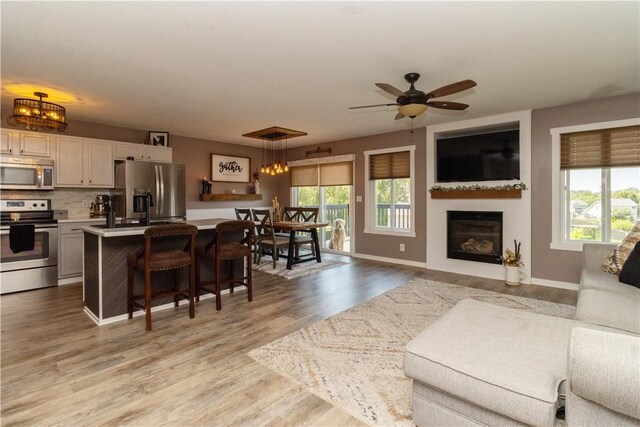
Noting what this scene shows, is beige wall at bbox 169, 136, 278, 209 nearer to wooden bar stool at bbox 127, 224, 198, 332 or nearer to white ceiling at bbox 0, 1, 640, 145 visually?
white ceiling at bbox 0, 1, 640, 145

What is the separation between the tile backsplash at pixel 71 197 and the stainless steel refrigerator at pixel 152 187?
1.03 ft

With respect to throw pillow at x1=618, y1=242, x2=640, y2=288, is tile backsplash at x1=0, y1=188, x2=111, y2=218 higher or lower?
higher

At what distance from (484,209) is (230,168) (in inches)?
199

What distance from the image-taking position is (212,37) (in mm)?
2521

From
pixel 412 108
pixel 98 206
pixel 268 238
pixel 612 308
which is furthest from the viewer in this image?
pixel 268 238

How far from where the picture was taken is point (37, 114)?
134 inches

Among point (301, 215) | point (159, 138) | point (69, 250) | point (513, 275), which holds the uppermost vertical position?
point (159, 138)

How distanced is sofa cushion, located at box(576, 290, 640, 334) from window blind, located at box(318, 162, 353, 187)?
4664mm

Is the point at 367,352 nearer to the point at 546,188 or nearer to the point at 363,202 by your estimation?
the point at 546,188

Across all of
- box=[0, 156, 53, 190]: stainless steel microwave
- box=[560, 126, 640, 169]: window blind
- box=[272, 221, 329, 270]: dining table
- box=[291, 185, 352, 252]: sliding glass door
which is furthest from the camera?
box=[291, 185, 352, 252]: sliding glass door

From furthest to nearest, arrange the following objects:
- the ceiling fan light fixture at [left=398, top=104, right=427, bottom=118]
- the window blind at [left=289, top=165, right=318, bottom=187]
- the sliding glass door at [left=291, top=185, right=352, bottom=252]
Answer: the window blind at [left=289, top=165, right=318, bottom=187] → the sliding glass door at [left=291, top=185, right=352, bottom=252] → the ceiling fan light fixture at [left=398, top=104, right=427, bottom=118]

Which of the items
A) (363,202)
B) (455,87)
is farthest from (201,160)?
(455,87)

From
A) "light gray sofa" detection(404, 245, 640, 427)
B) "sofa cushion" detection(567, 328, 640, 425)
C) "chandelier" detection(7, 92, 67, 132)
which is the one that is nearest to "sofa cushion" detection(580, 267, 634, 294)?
"light gray sofa" detection(404, 245, 640, 427)

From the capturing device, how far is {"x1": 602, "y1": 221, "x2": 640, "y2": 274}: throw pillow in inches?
118
